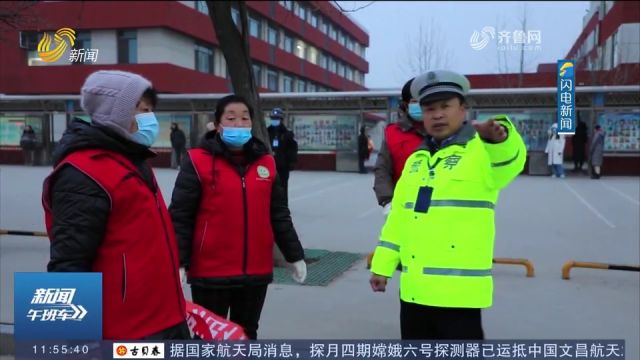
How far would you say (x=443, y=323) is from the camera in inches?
99.9

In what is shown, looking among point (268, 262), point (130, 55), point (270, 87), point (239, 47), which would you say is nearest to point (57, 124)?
point (130, 55)

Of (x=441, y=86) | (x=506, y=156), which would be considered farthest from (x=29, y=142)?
(x=506, y=156)

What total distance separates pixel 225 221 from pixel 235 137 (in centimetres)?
48

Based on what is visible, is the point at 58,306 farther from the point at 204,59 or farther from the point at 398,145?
the point at 204,59

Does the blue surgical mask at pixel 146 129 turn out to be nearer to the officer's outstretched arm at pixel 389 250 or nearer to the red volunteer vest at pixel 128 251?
the red volunteer vest at pixel 128 251

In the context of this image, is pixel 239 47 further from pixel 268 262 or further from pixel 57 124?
pixel 57 124

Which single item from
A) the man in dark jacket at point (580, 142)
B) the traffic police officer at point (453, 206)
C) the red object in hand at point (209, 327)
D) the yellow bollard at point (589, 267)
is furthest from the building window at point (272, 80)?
the red object in hand at point (209, 327)

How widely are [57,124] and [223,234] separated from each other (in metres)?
17.6

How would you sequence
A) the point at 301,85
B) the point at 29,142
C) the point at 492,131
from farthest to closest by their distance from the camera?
the point at 301,85
the point at 29,142
the point at 492,131

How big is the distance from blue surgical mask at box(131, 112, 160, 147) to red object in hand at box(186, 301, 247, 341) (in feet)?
2.49

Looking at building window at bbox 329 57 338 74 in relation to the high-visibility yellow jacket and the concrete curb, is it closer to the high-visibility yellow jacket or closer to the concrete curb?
the concrete curb

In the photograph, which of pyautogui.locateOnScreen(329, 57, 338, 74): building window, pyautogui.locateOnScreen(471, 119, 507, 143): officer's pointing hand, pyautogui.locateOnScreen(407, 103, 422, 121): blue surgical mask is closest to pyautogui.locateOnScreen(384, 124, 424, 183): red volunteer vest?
pyautogui.locateOnScreen(407, 103, 422, 121): blue surgical mask

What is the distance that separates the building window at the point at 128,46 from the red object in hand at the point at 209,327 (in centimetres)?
2677

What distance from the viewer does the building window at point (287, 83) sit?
40.1 m
